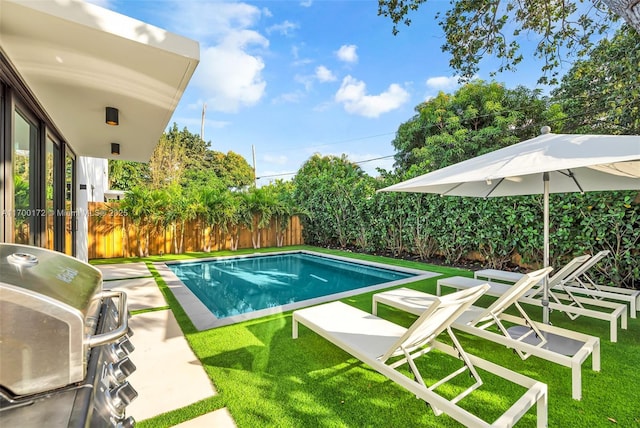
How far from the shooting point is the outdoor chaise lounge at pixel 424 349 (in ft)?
7.34

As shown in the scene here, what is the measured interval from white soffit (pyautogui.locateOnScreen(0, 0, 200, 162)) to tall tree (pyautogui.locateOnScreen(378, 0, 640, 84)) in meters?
7.02

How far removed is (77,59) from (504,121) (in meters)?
19.8

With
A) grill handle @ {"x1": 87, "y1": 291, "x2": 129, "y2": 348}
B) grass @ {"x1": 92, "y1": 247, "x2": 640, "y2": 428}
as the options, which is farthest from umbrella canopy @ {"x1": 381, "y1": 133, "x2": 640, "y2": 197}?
grill handle @ {"x1": 87, "y1": 291, "x2": 129, "y2": 348}

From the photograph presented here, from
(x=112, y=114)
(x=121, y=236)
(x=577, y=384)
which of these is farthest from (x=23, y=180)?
(x=121, y=236)

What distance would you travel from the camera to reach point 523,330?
4.59 m

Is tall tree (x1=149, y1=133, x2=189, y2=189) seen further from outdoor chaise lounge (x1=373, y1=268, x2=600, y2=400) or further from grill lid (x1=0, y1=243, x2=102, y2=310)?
grill lid (x1=0, y1=243, x2=102, y2=310)

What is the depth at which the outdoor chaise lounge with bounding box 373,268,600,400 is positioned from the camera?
2984 millimetres

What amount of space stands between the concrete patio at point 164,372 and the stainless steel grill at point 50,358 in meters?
1.80

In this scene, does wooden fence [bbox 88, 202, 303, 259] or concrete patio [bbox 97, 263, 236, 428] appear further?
wooden fence [bbox 88, 202, 303, 259]

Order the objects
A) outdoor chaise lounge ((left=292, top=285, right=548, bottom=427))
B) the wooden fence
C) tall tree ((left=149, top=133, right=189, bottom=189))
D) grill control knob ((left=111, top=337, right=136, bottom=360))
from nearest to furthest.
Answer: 1. grill control knob ((left=111, top=337, right=136, bottom=360))
2. outdoor chaise lounge ((left=292, top=285, right=548, bottom=427))
3. the wooden fence
4. tall tree ((left=149, top=133, right=189, bottom=189))

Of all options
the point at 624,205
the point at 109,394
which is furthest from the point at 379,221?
the point at 109,394

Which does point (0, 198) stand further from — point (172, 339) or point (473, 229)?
point (473, 229)

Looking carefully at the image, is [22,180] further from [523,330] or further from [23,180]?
[523,330]

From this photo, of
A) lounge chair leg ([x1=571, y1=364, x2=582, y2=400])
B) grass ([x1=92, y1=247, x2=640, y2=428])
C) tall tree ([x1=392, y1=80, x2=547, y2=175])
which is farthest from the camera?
tall tree ([x1=392, y1=80, x2=547, y2=175])
